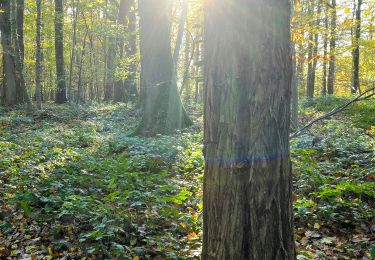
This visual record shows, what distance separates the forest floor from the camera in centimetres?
372

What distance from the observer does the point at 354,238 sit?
150 inches

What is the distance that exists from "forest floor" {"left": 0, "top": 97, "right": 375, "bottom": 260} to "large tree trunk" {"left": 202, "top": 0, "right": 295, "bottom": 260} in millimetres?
856

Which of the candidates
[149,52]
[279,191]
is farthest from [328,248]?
[149,52]

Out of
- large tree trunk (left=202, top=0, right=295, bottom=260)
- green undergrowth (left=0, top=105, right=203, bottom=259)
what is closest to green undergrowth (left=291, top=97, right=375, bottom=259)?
large tree trunk (left=202, top=0, right=295, bottom=260)

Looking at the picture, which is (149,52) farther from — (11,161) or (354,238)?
(354,238)

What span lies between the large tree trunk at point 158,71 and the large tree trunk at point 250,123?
345 inches

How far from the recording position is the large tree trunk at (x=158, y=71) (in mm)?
11094

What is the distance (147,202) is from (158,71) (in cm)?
720

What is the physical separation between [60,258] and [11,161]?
3.80 m

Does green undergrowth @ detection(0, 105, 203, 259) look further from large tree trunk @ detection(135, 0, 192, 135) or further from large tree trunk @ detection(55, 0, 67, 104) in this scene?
large tree trunk @ detection(55, 0, 67, 104)

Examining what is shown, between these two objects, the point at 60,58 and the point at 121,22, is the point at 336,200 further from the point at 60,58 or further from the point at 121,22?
the point at 60,58

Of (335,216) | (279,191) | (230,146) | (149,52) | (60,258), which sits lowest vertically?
(60,258)

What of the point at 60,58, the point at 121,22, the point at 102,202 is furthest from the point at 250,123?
the point at 60,58

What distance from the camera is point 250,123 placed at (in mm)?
2229
